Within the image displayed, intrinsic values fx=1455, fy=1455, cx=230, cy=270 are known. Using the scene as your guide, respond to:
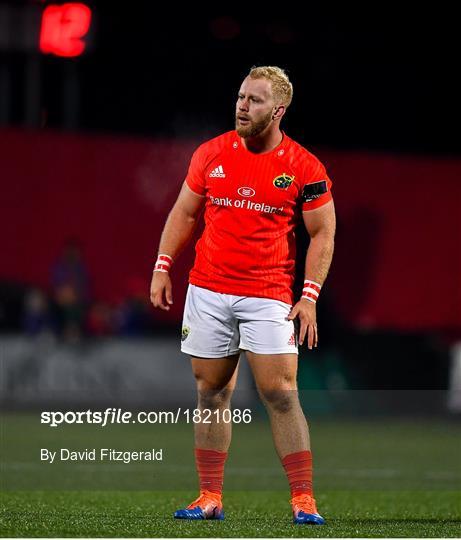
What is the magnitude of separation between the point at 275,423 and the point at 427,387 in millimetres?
11551

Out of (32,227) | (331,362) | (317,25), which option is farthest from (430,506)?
(317,25)

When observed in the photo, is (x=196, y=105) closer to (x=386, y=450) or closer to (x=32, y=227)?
(x=32, y=227)

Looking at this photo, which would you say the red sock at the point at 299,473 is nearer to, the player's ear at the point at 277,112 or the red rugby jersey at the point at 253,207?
the red rugby jersey at the point at 253,207

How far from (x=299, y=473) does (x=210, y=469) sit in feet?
1.58

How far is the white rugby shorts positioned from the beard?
0.77 metres

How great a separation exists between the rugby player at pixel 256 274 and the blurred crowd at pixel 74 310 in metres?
10.4

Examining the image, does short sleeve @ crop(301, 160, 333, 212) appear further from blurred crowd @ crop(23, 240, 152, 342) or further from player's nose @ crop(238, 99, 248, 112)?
blurred crowd @ crop(23, 240, 152, 342)

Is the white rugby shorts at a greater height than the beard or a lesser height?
lesser

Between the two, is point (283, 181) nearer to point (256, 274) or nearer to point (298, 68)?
point (256, 274)

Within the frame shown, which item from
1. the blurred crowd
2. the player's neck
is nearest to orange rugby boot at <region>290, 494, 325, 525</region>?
the player's neck

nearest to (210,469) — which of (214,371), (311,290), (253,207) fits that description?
(214,371)

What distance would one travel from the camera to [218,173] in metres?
6.92

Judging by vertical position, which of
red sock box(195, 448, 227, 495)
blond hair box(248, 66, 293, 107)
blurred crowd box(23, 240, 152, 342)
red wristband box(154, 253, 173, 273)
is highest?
blond hair box(248, 66, 293, 107)

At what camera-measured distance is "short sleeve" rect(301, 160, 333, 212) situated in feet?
22.6
